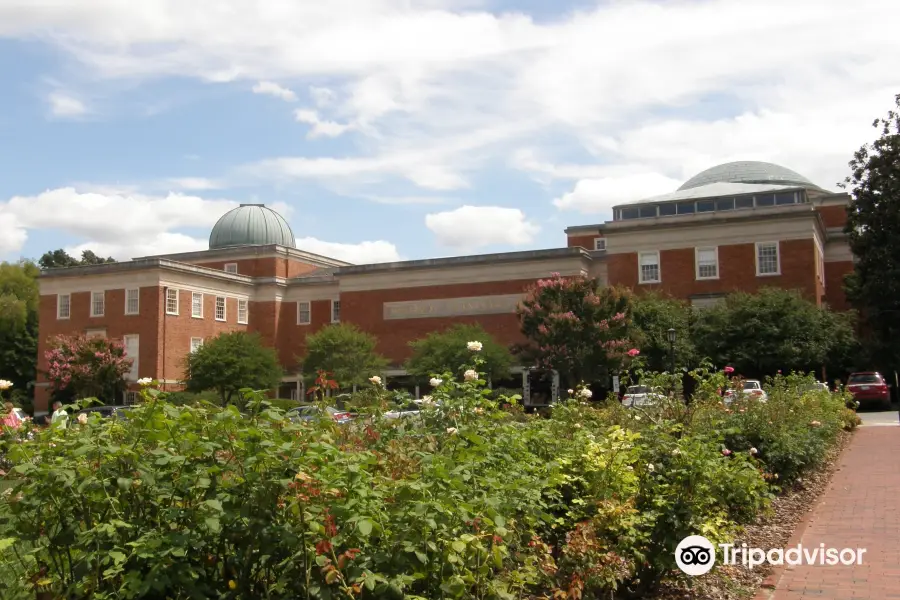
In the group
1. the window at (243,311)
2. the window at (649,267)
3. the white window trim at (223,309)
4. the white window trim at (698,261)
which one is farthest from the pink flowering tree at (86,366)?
the white window trim at (698,261)

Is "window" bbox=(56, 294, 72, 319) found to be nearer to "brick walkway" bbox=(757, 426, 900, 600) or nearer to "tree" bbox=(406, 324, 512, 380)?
"tree" bbox=(406, 324, 512, 380)

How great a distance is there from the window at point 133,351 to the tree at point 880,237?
131 feet

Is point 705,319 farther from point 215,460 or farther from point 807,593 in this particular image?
point 215,460

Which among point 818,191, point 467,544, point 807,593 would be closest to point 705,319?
point 818,191

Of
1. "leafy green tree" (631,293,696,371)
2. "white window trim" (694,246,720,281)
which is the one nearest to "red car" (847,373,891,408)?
"leafy green tree" (631,293,696,371)

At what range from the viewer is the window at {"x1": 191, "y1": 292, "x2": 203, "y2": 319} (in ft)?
183

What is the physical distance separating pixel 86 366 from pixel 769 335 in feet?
118

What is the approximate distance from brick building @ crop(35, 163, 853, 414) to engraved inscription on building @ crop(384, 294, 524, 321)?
0.22 ft

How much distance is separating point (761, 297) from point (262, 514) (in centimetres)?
4095

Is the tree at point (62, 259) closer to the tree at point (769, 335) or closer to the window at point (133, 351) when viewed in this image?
the window at point (133, 351)

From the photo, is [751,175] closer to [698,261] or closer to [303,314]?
[698,261]

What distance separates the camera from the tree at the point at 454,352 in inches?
1747

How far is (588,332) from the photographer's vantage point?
41125mm

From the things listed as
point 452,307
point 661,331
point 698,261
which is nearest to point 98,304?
point 452,307
